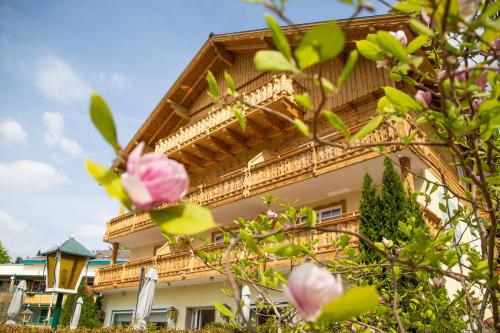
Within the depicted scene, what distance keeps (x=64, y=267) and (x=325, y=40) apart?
794 centimetres

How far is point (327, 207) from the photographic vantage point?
10.8 metres

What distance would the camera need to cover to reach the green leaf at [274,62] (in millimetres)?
685

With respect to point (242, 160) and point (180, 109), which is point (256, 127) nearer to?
point (242, 160)

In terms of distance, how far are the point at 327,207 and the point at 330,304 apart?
413 inches

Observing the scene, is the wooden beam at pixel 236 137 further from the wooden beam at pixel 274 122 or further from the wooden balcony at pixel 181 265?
the wooden balcony at pixel 181 265

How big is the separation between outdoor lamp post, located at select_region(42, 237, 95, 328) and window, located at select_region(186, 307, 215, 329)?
668 centimetres

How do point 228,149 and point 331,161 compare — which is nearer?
point 331,161

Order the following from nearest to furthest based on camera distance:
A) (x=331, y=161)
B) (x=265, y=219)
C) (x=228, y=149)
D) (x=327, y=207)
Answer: (x=265, y=219)
(x=331, y=161)
(x=327, y=207)
(x=228, y=149)

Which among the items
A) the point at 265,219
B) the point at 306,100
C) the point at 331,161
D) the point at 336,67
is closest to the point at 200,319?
the point at 331,161

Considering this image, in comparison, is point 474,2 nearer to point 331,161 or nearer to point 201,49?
point 331,161

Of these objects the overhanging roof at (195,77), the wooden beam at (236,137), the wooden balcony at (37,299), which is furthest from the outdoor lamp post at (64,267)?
the wooden balcony at (37,299)

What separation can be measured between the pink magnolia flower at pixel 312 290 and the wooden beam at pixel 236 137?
12643mm

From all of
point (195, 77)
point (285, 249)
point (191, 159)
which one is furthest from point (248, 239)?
point (195, 77)

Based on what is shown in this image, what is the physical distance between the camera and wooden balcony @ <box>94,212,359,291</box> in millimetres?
8445
